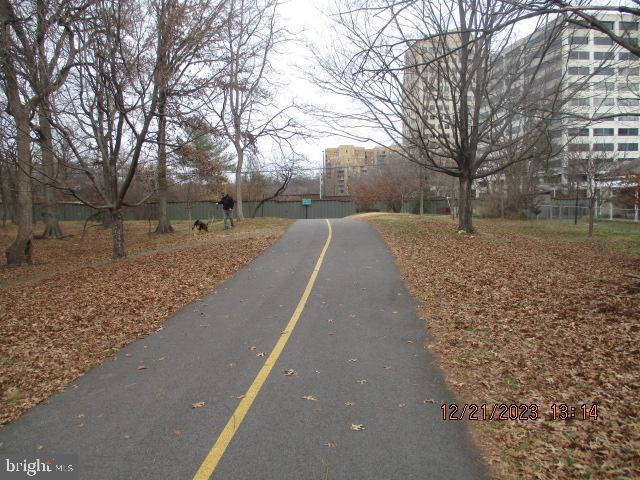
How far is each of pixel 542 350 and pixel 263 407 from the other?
3.70 m

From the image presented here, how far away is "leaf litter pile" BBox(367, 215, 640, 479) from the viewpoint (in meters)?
3.56

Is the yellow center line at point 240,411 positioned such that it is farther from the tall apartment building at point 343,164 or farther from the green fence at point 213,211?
the tall apartment building at point 343,164

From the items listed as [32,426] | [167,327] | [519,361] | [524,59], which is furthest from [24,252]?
[524,59]

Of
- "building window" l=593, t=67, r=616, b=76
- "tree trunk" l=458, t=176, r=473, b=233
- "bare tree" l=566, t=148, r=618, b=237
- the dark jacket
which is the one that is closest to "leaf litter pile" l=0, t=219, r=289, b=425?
the dark jacket

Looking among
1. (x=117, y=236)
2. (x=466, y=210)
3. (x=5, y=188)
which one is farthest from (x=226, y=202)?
(x=5, y=188)

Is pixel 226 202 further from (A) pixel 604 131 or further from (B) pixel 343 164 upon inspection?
(A) pixel 604 131

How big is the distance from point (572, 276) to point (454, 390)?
7.00 meters

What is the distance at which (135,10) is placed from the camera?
1366cm

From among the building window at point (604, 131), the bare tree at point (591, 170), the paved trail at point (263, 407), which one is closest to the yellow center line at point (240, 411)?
the paved trail at point (263, 407)

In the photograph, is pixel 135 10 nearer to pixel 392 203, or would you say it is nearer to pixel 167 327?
pixel 167 327

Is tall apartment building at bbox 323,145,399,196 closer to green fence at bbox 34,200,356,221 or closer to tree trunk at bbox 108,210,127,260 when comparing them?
green fence at bbox 34,200,356,221

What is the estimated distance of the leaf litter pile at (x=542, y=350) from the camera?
356 cm

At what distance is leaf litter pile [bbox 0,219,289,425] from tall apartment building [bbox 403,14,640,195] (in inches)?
253

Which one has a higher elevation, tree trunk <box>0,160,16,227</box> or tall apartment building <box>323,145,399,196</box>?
tall apartment building <box>323,145,399,196</box>
